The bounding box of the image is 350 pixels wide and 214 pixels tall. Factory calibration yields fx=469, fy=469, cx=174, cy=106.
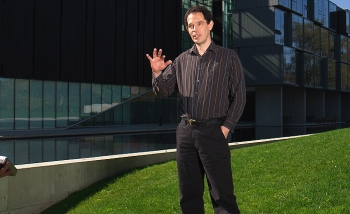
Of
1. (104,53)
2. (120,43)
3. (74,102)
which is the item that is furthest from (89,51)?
(74,102)

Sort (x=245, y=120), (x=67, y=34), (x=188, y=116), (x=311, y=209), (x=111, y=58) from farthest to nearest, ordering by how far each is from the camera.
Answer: (x=245, y=120) → (x=111, y=58) → (x=67, y=34) → (x=311, y=209) → (x=188, y=116)

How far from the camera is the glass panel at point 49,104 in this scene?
3253 centimetres

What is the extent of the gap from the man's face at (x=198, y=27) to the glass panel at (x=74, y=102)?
103ft

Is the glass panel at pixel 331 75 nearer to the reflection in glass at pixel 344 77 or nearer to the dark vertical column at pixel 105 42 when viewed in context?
the reflection in glass at pixel 344 77

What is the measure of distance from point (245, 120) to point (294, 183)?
53.4 m

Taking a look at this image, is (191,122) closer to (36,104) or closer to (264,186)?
(264,186)

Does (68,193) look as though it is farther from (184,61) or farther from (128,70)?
(128,70)

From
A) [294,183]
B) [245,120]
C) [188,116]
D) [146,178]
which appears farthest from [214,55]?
[245,120]

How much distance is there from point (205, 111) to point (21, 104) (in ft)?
95.4

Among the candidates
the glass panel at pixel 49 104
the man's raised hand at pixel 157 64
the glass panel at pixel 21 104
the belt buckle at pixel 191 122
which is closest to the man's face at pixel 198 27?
the man's raised hand at pixel 157 64

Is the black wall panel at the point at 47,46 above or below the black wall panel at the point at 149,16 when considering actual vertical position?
below

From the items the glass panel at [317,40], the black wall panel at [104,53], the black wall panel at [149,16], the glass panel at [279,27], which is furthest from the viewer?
the glass panel at [317,40]

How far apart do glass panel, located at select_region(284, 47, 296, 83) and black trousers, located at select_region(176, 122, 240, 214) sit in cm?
4226

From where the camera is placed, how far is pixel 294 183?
21.4ft
